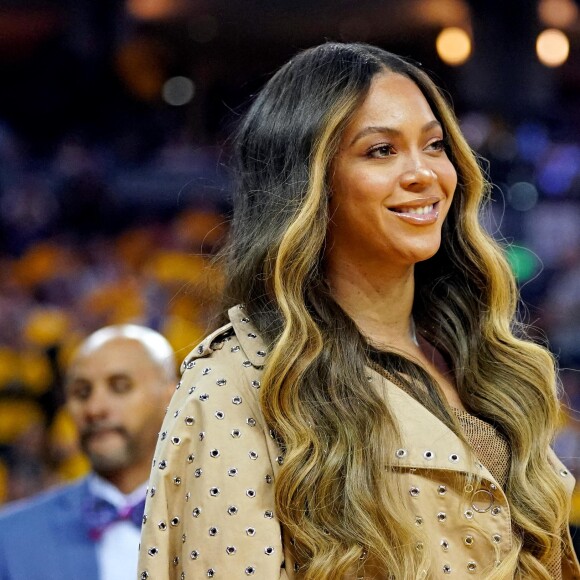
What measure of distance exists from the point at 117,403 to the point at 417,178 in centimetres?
177

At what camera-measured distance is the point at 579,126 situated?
841cm

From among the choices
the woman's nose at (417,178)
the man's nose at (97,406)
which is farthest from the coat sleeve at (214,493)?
the man's nose at (97,406)

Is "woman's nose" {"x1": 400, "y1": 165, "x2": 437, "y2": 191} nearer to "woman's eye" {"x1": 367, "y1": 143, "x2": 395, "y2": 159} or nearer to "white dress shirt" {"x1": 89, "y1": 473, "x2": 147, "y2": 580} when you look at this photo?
"woman's eye" {"x1": 367, "y1": 143, "x2": 395, "y2": 159}

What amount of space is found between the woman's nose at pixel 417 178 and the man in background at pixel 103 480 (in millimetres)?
1689

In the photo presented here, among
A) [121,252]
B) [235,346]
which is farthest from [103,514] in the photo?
[121,252]

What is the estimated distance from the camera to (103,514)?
3.55 metres

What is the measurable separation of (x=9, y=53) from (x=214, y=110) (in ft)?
5.91

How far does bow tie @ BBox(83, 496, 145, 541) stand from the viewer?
353 cm

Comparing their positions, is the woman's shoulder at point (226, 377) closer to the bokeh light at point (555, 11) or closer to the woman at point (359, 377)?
the woman at point (359, 377)

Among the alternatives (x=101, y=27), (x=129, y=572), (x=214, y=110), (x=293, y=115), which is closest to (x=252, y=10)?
(x=101, y=27)

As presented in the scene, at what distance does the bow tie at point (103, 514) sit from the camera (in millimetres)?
3531

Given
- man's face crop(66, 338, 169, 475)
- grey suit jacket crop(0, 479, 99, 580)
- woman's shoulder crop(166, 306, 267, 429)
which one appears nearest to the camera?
woman's shoulder crop(166, 306, 267, 429)

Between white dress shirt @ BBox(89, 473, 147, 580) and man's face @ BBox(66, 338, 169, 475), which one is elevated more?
man's face @ BBox(66, 338, 169, 475)

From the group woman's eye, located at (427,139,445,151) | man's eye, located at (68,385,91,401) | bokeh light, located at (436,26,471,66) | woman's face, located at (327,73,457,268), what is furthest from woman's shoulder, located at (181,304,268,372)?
bokeh light, located at (436,26,471,66)
